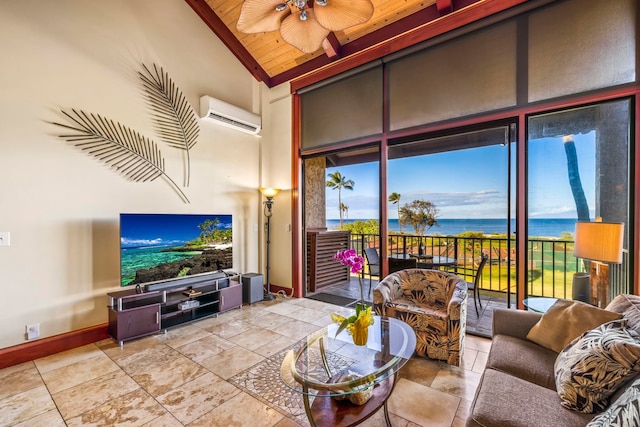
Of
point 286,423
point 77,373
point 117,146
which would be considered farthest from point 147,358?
point 117,146

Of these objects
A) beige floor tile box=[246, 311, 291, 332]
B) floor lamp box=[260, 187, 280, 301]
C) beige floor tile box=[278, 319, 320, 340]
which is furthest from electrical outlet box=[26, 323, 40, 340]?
floor lamp box=[260, 187, 280, 301]

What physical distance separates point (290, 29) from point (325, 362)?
8.28 ft

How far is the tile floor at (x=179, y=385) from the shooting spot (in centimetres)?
185

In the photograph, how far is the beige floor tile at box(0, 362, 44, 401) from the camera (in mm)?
2162

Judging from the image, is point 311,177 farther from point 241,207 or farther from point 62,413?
point 62,413

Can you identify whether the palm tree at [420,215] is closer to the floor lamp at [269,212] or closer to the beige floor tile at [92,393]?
the floor lamp at [269,212]

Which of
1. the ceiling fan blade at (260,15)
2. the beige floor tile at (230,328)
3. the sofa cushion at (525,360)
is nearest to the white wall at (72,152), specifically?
the beige floor tile at (230,328)

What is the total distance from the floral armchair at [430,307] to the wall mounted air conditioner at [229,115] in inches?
124

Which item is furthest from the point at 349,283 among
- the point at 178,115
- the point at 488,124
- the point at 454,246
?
the point at 178,115

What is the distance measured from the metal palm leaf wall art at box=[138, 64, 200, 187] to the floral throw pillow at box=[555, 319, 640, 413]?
13.3ft

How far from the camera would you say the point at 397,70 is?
3617 millimetres

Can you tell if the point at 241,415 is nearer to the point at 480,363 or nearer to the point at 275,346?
the point at 275,346

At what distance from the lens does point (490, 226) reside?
5.89 m

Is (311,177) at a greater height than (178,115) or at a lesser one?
lesser
